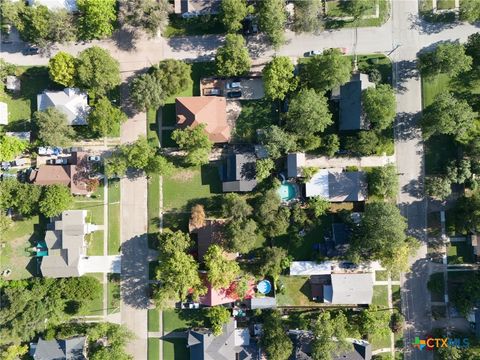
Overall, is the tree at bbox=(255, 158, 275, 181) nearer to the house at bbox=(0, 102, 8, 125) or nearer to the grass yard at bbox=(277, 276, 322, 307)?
the grass yard at bbox=(277, 276, 322, 307)

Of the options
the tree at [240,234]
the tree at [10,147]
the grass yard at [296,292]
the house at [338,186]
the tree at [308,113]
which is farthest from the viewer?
the grass yard at [296,292]

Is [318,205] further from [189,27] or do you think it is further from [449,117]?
[189,27]

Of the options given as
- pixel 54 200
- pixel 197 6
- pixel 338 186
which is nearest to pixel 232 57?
pixel 197 6

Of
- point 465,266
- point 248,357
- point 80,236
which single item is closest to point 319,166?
point 465,266

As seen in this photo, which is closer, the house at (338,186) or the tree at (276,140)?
the tree at (276,140)

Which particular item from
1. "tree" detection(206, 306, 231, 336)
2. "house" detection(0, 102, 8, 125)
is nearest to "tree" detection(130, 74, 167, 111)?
"house" detection(0, 102, 8, 125)

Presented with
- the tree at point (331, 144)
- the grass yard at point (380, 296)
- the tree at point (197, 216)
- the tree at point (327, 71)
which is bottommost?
the grass yard at point (380, 296)

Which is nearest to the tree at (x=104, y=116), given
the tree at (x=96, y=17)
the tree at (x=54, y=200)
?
the tree at (x=96, y=17)

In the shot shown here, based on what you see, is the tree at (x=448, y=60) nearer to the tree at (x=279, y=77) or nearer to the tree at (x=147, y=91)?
the tree at (x=279, y=77)

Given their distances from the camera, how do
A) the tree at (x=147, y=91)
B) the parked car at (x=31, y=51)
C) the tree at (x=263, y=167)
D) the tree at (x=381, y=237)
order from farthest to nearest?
the parked car at (x=31, y=51) → the tree at (x=263, y=167) → the tree at (x=147, y=91) → the tree at (x=381, y=237)
